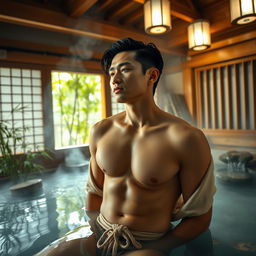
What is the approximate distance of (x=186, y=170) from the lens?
1.26 metres

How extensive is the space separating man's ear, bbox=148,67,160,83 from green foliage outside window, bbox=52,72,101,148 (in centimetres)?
565

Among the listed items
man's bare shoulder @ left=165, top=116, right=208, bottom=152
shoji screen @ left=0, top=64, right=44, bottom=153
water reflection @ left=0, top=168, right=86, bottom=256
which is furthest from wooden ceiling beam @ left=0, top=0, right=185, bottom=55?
man's bare shoulder @ left=165, top=116, right=208, bottom=152

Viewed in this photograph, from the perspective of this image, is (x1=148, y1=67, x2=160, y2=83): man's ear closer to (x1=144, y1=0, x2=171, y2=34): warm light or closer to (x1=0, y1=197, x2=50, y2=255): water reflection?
(x1=0, y1=197, x2=50, y2=255): water reflection

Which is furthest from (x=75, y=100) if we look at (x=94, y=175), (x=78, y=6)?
(x=94, y=175)

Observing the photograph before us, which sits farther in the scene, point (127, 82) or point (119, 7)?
point (119, 7)

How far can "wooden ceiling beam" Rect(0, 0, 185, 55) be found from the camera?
3297mm

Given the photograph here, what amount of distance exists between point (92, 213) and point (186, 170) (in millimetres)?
772

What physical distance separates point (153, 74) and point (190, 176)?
2.12 ft

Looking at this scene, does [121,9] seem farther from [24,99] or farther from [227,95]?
[227,95]

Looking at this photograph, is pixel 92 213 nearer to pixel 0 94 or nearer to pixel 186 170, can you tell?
pixel 186 170

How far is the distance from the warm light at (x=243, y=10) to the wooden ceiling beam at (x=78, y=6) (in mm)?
1955

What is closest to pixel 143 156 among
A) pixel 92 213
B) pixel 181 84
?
pixel 92 213

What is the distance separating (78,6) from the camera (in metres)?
3.58

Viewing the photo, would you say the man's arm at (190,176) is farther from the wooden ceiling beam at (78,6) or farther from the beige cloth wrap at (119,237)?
the wooden ceiling beam at (78,6)
